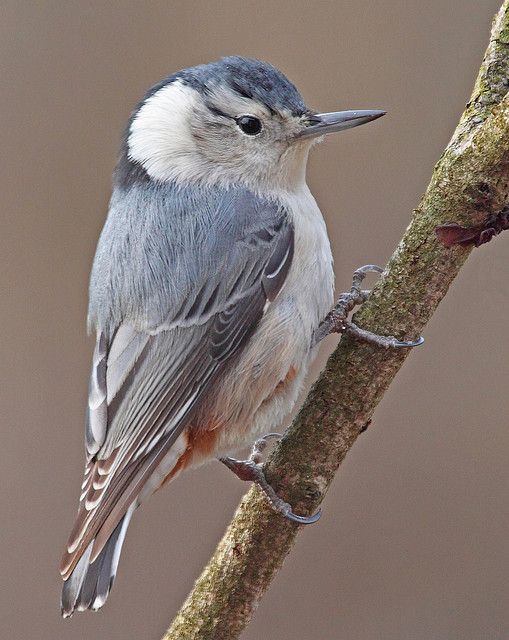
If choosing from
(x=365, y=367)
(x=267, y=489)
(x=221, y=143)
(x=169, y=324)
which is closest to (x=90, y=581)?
(x=267, y=489)

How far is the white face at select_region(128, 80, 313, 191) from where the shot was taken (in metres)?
2.33

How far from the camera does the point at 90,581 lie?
197 centimetres

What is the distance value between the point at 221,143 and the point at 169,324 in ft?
1.63

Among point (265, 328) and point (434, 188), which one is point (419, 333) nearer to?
point (434, 188)

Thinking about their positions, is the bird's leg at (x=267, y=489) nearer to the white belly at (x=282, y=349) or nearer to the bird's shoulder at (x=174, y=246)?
the white belly at (x=282, y=349)

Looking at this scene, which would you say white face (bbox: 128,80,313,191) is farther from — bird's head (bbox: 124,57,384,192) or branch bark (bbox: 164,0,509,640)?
branch bark (bbox: 164,0,509,640)

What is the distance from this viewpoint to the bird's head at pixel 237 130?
2328 mm

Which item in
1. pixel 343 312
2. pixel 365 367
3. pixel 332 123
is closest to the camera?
pixel 365 367

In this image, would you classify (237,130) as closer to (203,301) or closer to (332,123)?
(332,123)

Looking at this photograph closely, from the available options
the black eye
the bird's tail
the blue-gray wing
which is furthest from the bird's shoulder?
the bird's tail

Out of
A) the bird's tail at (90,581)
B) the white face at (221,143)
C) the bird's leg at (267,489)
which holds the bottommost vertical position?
the bird's tail at (90,581)

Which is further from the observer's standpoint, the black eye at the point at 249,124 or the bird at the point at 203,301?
the black eye at the point at 249,124

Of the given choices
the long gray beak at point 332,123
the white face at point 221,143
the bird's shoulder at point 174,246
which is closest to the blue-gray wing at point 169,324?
the bird's shoulder at point 174,246

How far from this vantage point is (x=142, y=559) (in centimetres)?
337
